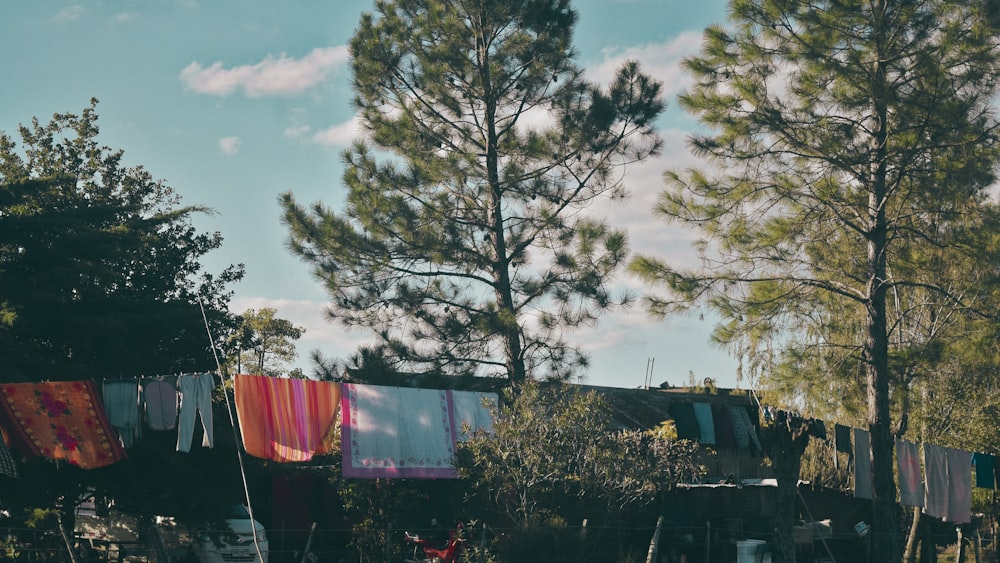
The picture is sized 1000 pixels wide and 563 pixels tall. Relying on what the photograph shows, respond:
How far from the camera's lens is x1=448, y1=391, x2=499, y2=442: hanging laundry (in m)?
18.5

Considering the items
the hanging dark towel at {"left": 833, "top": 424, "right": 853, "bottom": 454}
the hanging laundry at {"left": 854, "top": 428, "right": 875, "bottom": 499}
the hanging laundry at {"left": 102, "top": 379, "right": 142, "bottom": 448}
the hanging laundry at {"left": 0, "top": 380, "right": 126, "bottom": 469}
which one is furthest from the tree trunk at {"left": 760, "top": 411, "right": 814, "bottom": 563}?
the hanging laundry at {"left": 0, "top": 380, "right": 126, "bottom": 469}

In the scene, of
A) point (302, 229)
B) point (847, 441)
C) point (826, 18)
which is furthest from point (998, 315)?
point (302, 229)

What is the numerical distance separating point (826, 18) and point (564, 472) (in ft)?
32.8

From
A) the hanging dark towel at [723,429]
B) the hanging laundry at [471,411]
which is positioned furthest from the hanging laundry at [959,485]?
the hanging laundry at [471,411]

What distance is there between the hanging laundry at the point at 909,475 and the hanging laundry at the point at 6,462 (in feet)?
53.5

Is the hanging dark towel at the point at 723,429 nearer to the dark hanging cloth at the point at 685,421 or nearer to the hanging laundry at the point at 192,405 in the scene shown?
the dark hanging cloth at the point at 685,421

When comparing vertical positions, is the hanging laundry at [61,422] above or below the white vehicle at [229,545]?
above

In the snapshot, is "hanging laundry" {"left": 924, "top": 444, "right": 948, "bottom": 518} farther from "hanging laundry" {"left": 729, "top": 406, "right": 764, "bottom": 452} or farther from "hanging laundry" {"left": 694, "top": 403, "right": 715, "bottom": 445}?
"hanging laundry" {"left": 694, "top": 403, "right": 715, "bottom": 445}

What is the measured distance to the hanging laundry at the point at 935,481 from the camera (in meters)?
22.2

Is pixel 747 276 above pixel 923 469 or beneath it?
above

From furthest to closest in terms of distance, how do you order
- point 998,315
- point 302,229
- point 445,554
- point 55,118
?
point 55,118 < point 302,229 < point 998,315 < point 445,554

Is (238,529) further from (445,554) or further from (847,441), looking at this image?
(847,441)

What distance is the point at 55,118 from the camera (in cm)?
3184

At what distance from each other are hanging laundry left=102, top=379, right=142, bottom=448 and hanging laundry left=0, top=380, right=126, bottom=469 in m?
0.25
